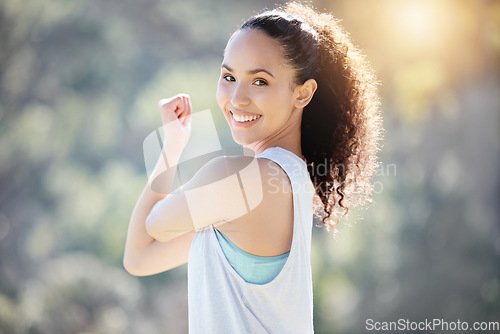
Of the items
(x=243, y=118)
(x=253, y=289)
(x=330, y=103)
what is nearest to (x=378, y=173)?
(x=330, y=103)

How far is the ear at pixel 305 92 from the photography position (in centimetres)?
101

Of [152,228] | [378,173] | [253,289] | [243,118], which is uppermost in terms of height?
[378,173]

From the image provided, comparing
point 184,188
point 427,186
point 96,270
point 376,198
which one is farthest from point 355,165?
point 427,186

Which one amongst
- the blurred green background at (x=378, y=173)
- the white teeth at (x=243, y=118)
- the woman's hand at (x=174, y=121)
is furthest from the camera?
the blurred green background at (x=378, y=173)

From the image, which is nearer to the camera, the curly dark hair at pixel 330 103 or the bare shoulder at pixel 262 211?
the bare shoulder at pixel 262 211

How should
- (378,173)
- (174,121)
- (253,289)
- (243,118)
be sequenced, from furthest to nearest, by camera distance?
(378,173), (174,121), (243,118), (253,289)

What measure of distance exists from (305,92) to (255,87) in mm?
108

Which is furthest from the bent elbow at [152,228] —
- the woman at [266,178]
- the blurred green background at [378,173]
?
the blurred green background at [378,173]

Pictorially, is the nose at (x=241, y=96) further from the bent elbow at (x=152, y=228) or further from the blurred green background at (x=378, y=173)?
the blurred green background at (x=378, y=173)

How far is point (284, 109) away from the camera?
99 cm

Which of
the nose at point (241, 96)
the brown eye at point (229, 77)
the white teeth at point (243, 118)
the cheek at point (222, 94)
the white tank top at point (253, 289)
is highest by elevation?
the brown eye at point (229, 77)

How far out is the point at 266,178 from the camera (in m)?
0.88

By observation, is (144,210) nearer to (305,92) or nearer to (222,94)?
(222,94)

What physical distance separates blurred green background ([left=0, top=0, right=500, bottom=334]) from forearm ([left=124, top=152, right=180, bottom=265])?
1.72 meters
